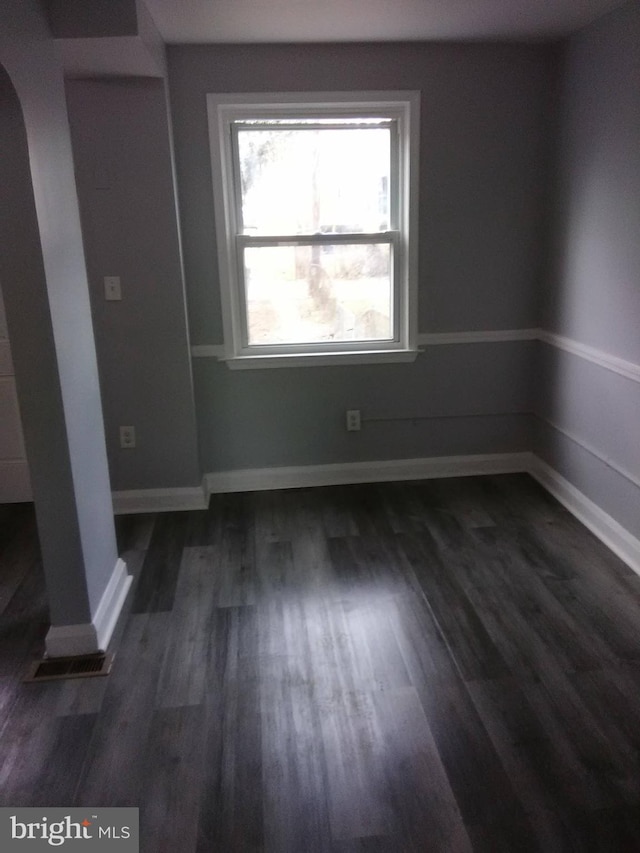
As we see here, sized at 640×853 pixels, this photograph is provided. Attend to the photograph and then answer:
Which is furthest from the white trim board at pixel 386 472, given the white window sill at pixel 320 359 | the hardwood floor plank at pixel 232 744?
the hardwood floor plank at pixel 232 744

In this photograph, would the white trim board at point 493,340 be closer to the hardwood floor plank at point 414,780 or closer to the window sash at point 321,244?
the window sash at point 321,244

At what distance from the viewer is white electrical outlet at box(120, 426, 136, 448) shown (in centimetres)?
334

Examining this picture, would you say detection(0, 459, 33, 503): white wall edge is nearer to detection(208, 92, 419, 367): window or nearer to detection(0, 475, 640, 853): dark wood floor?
detection(0, 475, 640, 853): dark wood floor

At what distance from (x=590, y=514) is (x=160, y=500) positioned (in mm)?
2112

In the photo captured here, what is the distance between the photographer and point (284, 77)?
312 cm

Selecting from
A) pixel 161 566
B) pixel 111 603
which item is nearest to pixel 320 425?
pixel 161 566

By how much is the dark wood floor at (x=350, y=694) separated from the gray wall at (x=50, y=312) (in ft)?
1.31

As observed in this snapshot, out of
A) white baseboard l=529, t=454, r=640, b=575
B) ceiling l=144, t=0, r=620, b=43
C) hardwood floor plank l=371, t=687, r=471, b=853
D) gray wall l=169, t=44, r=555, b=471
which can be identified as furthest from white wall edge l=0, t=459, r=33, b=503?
white baseboard l=529, t=454, r=640, b=575

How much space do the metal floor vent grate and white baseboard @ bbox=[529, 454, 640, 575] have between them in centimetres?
208

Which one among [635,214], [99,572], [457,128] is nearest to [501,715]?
[99,572]

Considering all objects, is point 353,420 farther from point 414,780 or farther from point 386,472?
point 414,780

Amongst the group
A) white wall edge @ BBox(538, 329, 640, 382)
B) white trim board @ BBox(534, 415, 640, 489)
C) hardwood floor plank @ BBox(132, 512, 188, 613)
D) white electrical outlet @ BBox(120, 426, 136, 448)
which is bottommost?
hardwood floor plank @ BBox(132, 512, 188, 613)

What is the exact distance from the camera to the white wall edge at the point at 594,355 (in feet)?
8.91

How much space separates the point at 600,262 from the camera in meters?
2.92
